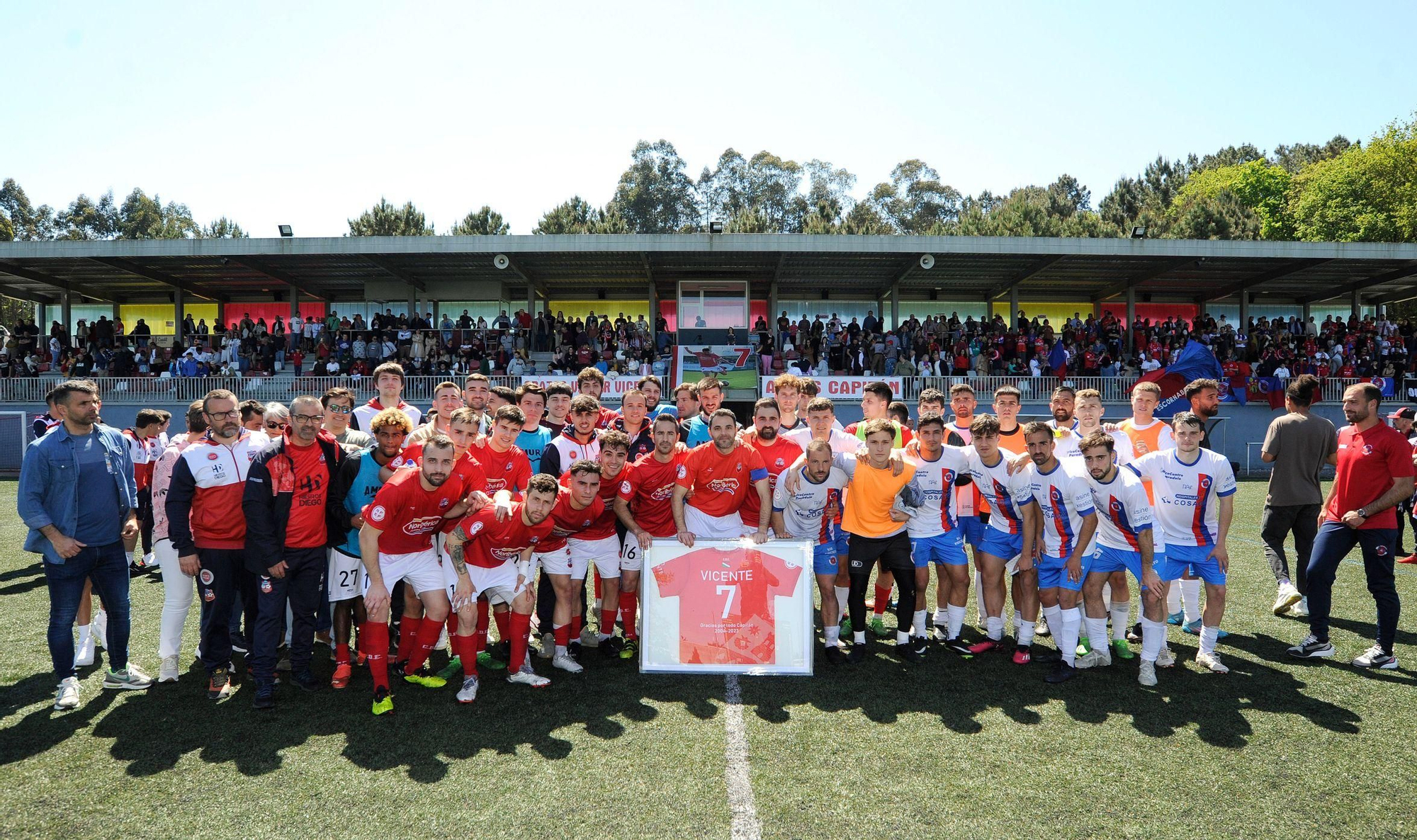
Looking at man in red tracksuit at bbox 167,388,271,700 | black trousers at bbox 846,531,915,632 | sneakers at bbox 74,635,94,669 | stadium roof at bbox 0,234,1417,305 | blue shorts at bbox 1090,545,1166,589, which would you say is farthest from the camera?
stadium roof at bbox 0,234,1417,305

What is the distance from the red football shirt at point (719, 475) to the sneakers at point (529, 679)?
172 centimetres

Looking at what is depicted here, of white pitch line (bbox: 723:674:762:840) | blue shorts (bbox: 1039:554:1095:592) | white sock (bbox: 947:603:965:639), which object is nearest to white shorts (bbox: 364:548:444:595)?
white pitch line (bbox: 723:674:762:840)

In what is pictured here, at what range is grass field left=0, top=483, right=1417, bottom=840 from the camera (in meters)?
3.82

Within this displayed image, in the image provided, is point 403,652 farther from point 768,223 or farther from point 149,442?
point 768,223

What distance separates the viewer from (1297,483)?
23.1 feet

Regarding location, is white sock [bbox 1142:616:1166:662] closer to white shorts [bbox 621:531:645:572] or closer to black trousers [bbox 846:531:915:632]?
black trousers [bbox 846:531:915:632]

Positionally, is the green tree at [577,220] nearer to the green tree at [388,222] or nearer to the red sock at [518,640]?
the green tree at [388,222]

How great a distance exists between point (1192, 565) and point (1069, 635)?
1.11 metres

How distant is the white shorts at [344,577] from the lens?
231 inches

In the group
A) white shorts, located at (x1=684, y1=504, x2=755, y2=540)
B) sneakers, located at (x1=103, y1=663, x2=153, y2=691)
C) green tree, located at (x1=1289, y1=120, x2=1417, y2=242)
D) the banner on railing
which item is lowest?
sneakers, located at (x1=103, y1=663, x2=153, y2=691)

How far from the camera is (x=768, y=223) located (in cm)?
7056

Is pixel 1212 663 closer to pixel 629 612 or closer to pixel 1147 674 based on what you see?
pixel 1147 674

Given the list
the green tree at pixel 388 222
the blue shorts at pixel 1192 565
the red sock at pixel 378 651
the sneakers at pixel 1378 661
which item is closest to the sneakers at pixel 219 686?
the red sock at pixel 378 651

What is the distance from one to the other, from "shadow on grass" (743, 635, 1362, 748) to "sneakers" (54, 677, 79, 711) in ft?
14.3
